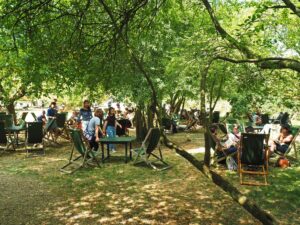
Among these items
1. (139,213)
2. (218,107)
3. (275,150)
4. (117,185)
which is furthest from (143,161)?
(218,107)

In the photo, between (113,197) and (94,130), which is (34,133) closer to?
(94,130)

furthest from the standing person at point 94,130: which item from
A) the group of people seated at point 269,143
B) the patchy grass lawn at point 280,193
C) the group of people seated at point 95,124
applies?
the patchy grass lawn at point 280,193

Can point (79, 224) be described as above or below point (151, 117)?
below

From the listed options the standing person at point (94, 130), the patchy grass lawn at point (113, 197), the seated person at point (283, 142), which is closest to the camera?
the patchy grass lawn at point (113, 197)

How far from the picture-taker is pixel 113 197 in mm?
6629

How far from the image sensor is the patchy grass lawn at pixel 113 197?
553cm

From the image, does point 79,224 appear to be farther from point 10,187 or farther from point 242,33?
point 242,33

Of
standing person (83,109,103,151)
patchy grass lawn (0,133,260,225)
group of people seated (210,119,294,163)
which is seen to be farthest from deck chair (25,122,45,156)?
group of people seated (210,119,294,163)

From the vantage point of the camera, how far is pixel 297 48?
17328 mm

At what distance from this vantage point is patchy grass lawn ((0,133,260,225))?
18.1 ft

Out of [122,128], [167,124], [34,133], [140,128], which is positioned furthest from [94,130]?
[167,124]

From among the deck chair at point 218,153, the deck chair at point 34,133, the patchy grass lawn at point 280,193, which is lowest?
the patchy grass lawn at point 280,193

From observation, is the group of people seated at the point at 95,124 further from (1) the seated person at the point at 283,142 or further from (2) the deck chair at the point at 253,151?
(1) the seated person at the point at 283,142

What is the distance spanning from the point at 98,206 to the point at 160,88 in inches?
259
